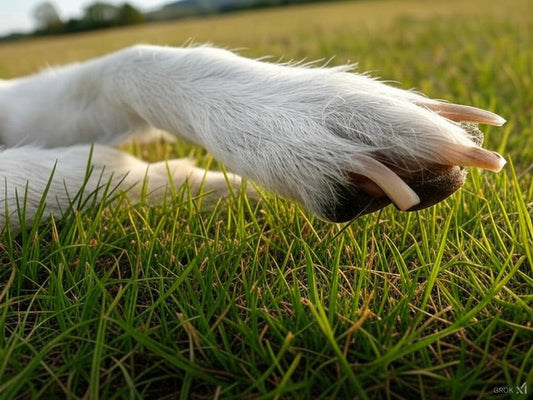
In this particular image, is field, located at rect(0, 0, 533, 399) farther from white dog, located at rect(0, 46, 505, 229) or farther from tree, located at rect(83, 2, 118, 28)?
tree, located at rect(83, 2, 118, 28)

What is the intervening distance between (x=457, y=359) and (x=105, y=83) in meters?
1.68

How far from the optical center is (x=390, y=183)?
4.17 ft

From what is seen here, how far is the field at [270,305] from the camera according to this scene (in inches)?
43.3

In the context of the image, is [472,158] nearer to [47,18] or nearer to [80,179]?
[80,179]

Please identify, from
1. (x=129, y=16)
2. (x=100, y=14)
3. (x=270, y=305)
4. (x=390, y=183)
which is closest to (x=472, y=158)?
(x=390, y=183)

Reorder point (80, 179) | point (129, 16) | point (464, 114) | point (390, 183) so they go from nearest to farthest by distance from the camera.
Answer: point (390, 183)
point (464, 114)
point (80, 179)
point (129, 16)

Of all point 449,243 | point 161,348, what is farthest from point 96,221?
Result: point 449,243

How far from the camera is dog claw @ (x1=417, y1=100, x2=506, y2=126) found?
1.46m

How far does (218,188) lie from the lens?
6.57ft

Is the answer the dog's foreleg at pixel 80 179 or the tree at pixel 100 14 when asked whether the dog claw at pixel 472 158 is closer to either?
the dog's foreleg at pixel 80 179

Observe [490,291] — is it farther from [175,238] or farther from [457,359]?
[175,238]

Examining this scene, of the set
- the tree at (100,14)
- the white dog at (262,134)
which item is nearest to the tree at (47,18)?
the tree at (100,14)

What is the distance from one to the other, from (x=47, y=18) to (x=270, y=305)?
60.5m

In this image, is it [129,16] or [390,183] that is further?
[129,16]
